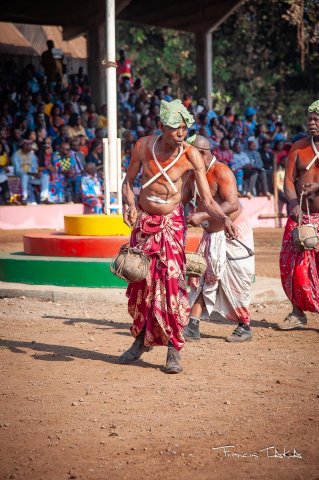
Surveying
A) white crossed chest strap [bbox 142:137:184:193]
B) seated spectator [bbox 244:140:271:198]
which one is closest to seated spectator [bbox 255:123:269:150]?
seated spectator [bbox 244:140:271:198]

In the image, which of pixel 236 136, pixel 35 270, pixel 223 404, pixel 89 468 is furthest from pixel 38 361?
pixel 236 136

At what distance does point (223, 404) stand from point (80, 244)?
4.95 meters

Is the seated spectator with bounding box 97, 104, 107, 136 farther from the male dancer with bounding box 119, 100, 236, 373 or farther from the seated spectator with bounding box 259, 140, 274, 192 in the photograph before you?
the male dancer with bounding box 119, 100, 236, 373

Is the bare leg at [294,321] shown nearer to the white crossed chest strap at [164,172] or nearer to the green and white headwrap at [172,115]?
the white crossed chest strap at [164,172]

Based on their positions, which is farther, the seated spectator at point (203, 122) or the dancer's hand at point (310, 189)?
the seated spectator at point (203, 122)

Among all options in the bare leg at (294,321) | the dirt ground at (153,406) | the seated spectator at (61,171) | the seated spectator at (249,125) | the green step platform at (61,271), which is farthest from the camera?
the seated spectator at (249,125)

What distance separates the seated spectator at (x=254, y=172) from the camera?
21.1 metres

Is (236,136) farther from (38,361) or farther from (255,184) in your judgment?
(38,361)

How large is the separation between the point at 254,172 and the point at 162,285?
47.3 ft

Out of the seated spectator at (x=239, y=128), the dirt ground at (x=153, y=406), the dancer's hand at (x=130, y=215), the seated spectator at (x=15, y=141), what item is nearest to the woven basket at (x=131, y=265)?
the dancer's hand at (x=130, y=215)

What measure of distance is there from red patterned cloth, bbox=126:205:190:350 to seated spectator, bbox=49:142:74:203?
11.4m

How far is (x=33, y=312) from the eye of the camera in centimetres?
945

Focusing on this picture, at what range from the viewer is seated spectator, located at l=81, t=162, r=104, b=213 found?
17766 mm

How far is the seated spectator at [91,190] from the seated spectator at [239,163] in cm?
404
